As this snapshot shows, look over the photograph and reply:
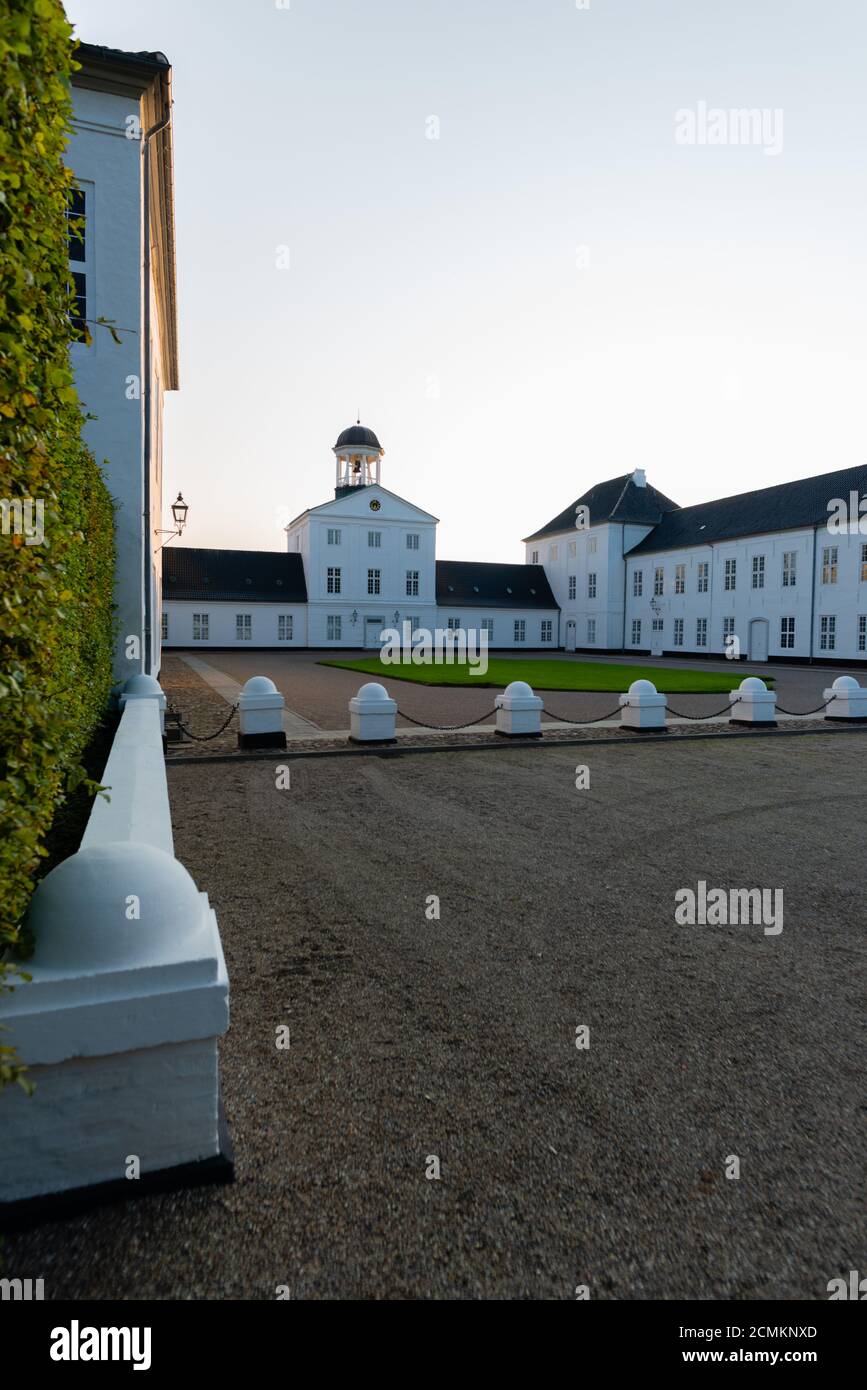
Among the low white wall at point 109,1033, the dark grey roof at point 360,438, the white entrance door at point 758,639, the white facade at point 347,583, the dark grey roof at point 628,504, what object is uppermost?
the dark grey roof at point 360,438

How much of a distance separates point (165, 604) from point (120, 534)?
36582 millimetres

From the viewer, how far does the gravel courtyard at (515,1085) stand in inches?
79.2

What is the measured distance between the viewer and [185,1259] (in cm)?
201

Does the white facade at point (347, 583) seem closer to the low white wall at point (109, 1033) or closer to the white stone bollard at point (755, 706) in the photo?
the white stone bollard at point (755, 706)

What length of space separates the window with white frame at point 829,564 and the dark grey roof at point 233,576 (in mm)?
29863

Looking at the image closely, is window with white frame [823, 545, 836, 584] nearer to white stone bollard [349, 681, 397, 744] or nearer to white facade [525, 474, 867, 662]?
white facade [525, 474, 867, 662]

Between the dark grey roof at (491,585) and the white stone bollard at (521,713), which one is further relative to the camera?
the dark grey roof at (491,585)

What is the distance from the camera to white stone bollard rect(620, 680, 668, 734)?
12.7 meters

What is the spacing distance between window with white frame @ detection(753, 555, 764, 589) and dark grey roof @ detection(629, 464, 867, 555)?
1.42 meters

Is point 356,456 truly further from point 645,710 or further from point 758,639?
point 645,710

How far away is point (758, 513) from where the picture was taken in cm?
4356

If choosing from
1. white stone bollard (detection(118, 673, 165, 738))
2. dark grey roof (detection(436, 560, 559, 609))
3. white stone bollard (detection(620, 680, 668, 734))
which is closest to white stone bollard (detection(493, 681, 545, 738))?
white stone bollard (detection(620, 680, 668, 734))

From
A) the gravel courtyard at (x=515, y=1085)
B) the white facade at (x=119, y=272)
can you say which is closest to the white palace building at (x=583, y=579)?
the white facade at (x=119, y=272)
